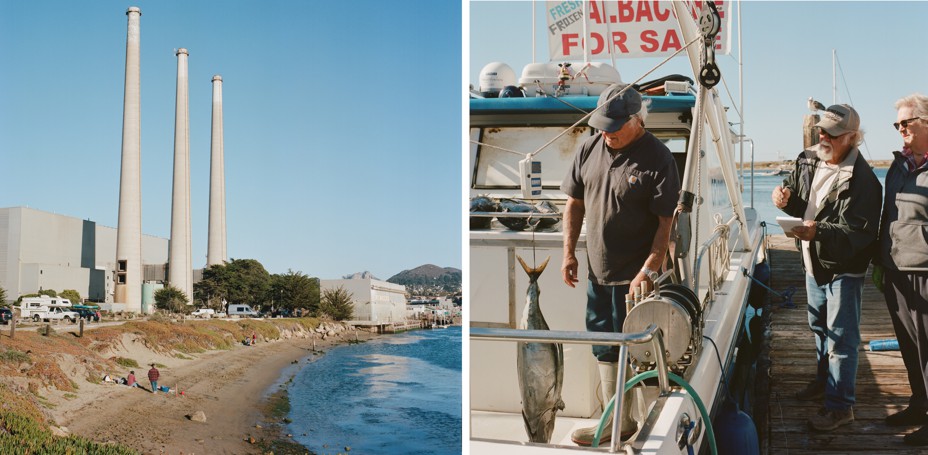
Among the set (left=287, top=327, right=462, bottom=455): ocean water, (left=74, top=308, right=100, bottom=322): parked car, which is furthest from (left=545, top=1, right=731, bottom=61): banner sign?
(left=74, top=308, right=100, bottom=322): parked car

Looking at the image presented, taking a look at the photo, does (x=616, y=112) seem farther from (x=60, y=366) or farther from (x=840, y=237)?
(x=60, y=366)

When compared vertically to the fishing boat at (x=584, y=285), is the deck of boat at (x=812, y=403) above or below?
below

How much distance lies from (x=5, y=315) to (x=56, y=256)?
5285mm

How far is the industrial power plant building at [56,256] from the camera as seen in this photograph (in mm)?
26391

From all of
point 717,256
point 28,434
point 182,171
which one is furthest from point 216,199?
point 717,256

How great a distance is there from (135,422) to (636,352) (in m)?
23.2

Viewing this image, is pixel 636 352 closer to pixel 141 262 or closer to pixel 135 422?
pixel 135 422

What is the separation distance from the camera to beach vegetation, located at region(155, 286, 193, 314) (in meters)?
A: 34.7

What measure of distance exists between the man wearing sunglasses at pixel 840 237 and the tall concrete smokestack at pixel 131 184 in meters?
33.2

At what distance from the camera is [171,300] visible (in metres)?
34.9

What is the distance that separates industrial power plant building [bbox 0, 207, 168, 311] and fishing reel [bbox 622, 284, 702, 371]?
1115 inches

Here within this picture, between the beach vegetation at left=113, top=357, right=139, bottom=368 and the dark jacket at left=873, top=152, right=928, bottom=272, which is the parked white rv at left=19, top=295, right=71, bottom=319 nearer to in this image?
the beach vegetation at left=113, top=357, right=139, bottom=368

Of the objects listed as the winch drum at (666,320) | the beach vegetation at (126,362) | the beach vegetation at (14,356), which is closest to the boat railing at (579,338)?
the winch drum at (666,320)

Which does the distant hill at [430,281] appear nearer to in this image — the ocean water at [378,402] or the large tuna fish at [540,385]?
the ocean water at [378,402]
